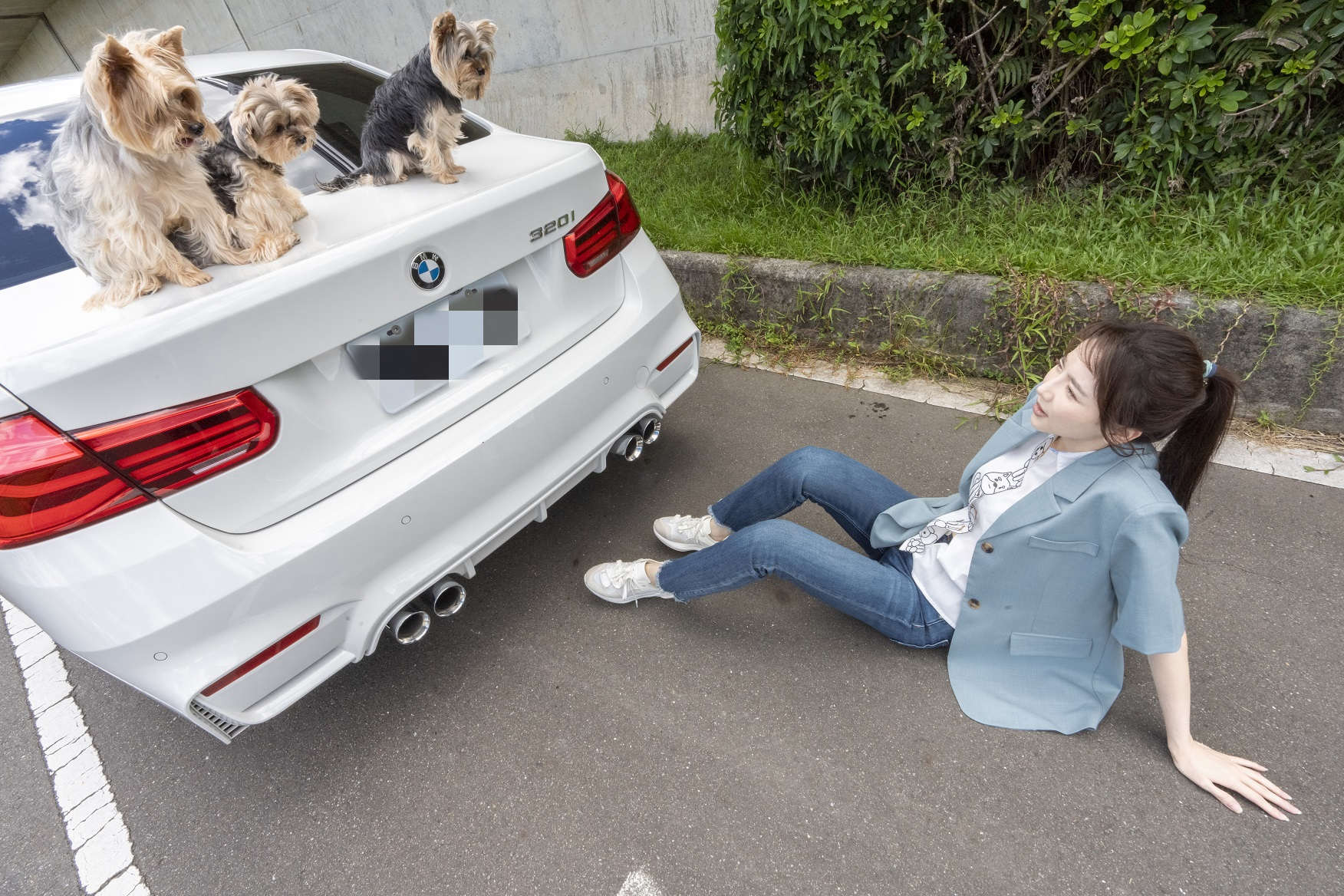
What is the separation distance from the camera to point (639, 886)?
1.50m

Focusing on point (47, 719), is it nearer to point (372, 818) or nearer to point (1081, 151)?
point (372, 818)

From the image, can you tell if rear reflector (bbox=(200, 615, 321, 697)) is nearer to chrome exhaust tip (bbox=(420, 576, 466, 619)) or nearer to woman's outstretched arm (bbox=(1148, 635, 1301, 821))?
chrome exhaust tip (bbox=(420, 576, 466, 619))

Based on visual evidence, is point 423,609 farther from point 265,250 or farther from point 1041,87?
point 1041,87

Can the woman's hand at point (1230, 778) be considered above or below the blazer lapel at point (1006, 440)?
below

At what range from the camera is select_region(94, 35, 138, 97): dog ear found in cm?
117

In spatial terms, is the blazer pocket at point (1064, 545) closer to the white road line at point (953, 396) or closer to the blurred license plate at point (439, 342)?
the white road line at point (953, 396)

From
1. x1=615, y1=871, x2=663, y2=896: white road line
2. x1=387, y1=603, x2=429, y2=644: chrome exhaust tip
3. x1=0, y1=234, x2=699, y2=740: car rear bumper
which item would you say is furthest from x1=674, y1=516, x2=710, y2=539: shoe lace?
x1=615, y1=871, x2=663, y2=896: white road line

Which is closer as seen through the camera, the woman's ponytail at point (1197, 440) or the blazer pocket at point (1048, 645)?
the woman's ponytail at point (1197, 440)

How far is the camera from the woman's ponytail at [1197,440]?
4.22 ft

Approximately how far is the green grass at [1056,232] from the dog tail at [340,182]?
206 centimetres

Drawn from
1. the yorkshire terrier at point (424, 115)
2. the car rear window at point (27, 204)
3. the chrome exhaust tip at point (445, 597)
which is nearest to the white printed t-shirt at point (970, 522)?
the chrome exhaust tip at point (445, 597)

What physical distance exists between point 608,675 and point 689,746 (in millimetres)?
337

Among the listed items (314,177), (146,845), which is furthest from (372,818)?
(314,177)

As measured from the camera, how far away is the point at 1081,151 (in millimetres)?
3117
